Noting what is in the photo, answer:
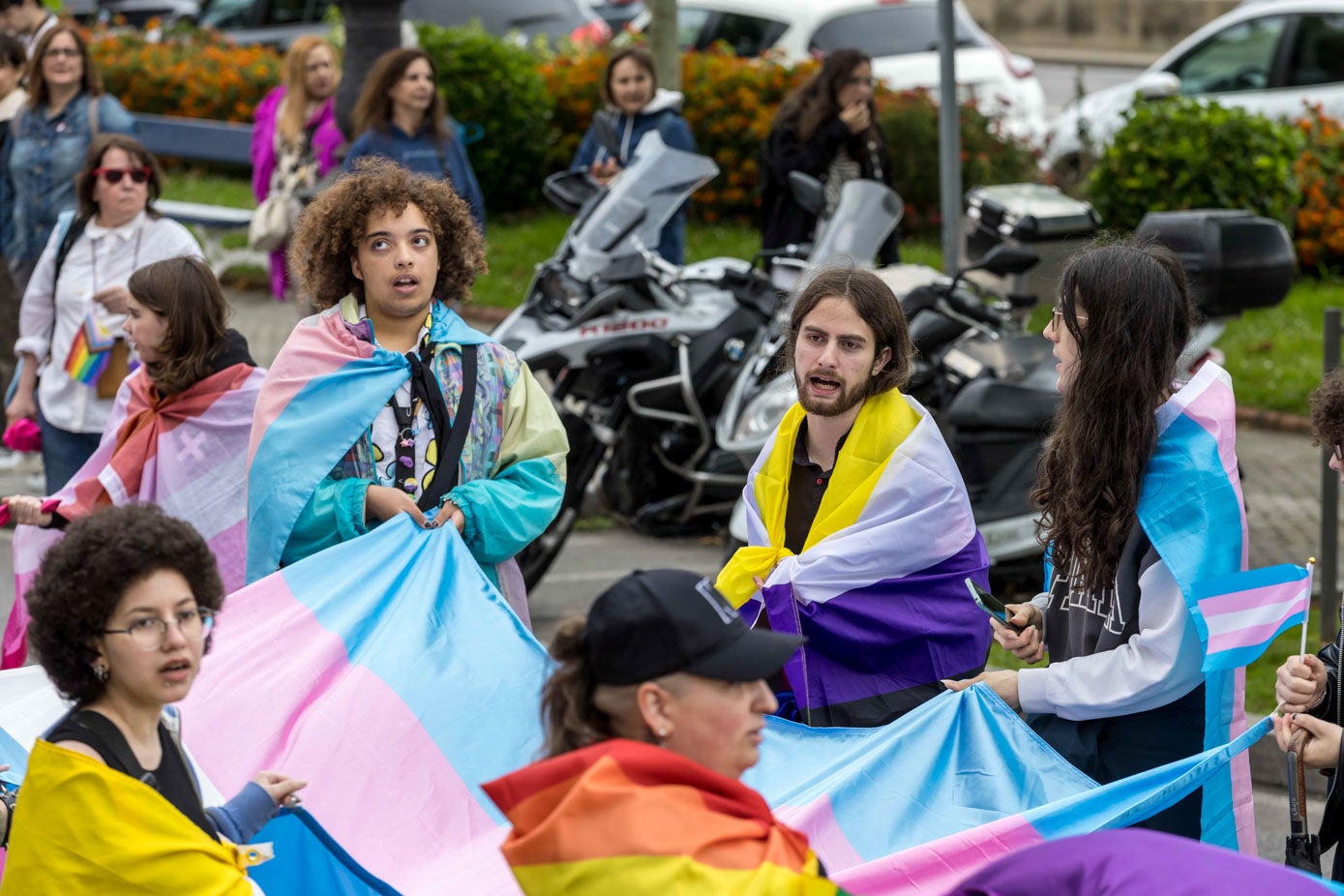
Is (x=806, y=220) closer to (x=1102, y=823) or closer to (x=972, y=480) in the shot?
(x=972, y=480)

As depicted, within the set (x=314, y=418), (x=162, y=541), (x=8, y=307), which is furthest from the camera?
(x=8, y=307)

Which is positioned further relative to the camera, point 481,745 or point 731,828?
point 481,745

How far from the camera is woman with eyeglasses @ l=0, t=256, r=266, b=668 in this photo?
5383mm

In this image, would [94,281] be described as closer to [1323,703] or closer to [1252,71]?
[1323,703]

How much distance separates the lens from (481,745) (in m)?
4.00

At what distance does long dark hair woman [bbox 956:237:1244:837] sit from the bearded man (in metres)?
0.43

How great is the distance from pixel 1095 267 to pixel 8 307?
324 inches

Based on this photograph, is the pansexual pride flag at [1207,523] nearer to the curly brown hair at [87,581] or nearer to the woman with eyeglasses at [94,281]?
the curly brown hair at [87,581]

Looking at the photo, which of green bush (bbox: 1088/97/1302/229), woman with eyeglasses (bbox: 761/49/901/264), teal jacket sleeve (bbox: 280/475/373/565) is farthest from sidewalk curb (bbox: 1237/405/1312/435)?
teal jacket sleeve (bbox: 280/475/373/565)

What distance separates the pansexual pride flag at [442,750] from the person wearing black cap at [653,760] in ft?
2.81

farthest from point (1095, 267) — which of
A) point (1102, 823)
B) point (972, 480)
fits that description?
Answer: point (972, 480)

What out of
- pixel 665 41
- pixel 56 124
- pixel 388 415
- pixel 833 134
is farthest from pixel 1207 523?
pixel 665 41

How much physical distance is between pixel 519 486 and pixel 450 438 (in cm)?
21

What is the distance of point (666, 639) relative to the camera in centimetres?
269
